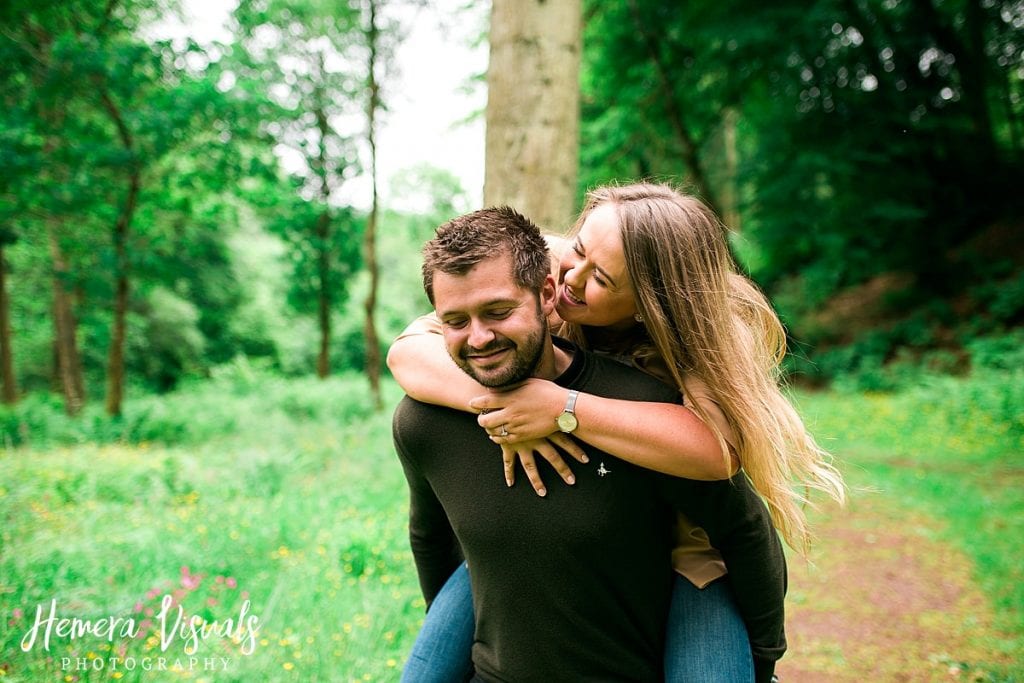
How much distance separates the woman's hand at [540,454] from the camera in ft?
5.80

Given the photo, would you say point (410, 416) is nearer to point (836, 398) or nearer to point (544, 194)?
point (544, 194)

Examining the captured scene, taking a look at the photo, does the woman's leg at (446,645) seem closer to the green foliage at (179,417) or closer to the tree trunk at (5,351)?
the green foliage at (179,417)

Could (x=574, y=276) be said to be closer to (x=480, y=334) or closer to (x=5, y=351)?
(x=480, y=334)

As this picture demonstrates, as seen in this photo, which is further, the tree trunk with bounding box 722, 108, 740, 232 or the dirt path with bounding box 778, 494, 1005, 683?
the tree trunk with bounding box 722, 108, 740, 232

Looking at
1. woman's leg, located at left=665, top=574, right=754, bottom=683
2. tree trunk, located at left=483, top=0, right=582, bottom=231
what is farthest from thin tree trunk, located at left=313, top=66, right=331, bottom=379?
woman's leg, located at left=665, top=574, right=754, bottom=683

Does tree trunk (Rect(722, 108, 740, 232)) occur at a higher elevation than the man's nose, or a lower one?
higher

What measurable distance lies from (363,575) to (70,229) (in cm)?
1074

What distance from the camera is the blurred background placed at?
413 cm

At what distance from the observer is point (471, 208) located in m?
9.88

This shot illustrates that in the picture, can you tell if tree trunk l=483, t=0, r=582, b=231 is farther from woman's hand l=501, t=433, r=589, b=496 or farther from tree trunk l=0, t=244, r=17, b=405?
tree trunk l=0, t=244, r=17, b=405

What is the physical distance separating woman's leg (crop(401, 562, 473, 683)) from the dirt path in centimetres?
291

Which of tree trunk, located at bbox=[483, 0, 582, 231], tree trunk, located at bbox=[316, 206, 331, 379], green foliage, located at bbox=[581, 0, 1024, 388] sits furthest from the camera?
tree trunk, located at bbox=[316, 206, 331, 379]

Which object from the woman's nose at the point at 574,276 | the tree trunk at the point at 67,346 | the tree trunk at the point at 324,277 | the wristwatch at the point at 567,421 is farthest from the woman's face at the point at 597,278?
the tree trunk at the point at 324,277

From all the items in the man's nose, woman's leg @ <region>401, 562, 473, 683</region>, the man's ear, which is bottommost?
woman's leg @ <region>401, 562, 473, 683</region>
